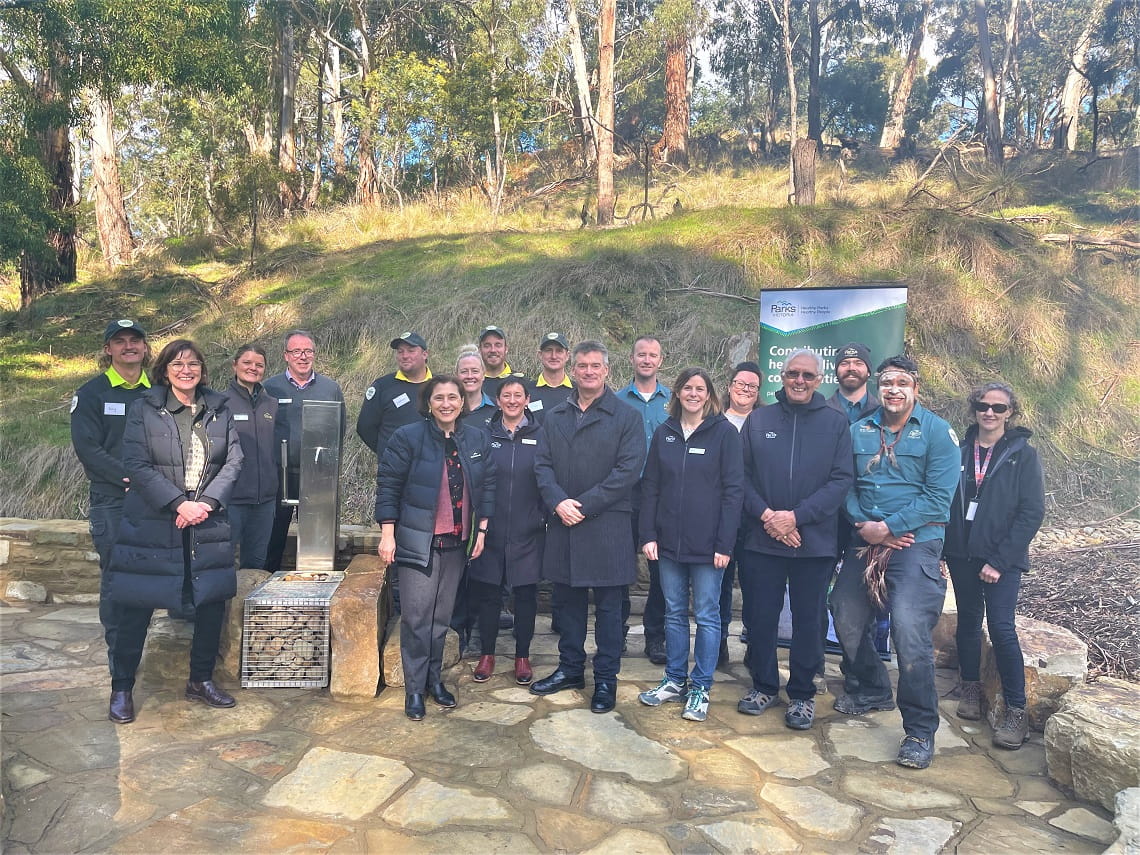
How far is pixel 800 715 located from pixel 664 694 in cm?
69

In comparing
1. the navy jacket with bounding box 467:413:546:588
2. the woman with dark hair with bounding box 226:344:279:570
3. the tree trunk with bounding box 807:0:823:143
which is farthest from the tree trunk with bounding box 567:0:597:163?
the navy jacket with bounding box 467:413:546:588

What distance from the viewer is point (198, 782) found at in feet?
10.1

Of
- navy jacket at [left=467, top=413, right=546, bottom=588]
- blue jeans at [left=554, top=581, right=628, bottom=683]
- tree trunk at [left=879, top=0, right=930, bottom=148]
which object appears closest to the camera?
blue jeans at [left=554, top=581, right=628, bottom=683]

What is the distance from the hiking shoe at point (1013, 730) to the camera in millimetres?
3531

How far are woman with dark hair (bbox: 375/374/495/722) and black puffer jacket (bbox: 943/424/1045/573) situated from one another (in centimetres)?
246

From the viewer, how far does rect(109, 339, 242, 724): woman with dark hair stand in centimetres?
347

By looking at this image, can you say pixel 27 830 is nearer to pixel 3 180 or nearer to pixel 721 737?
pixel 721 737

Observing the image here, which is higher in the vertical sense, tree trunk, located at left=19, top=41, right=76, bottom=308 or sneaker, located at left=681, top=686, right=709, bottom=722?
tree trunk, located at left=19, top=41, right=76, bottom=308

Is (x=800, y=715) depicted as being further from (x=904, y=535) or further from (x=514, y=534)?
(x=514, y=534)

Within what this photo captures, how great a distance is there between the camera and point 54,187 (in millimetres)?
10602

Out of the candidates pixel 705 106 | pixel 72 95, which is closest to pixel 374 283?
pixel 72 95

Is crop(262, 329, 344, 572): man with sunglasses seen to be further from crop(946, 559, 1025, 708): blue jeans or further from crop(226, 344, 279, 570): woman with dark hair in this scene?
crop(946, 559, 1025, 708): blue jeans

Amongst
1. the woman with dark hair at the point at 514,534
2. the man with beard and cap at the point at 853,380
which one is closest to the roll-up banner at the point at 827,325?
the man with beard and cap at the point at 853,380

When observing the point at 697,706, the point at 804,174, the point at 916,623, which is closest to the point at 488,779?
the point at 697,706
